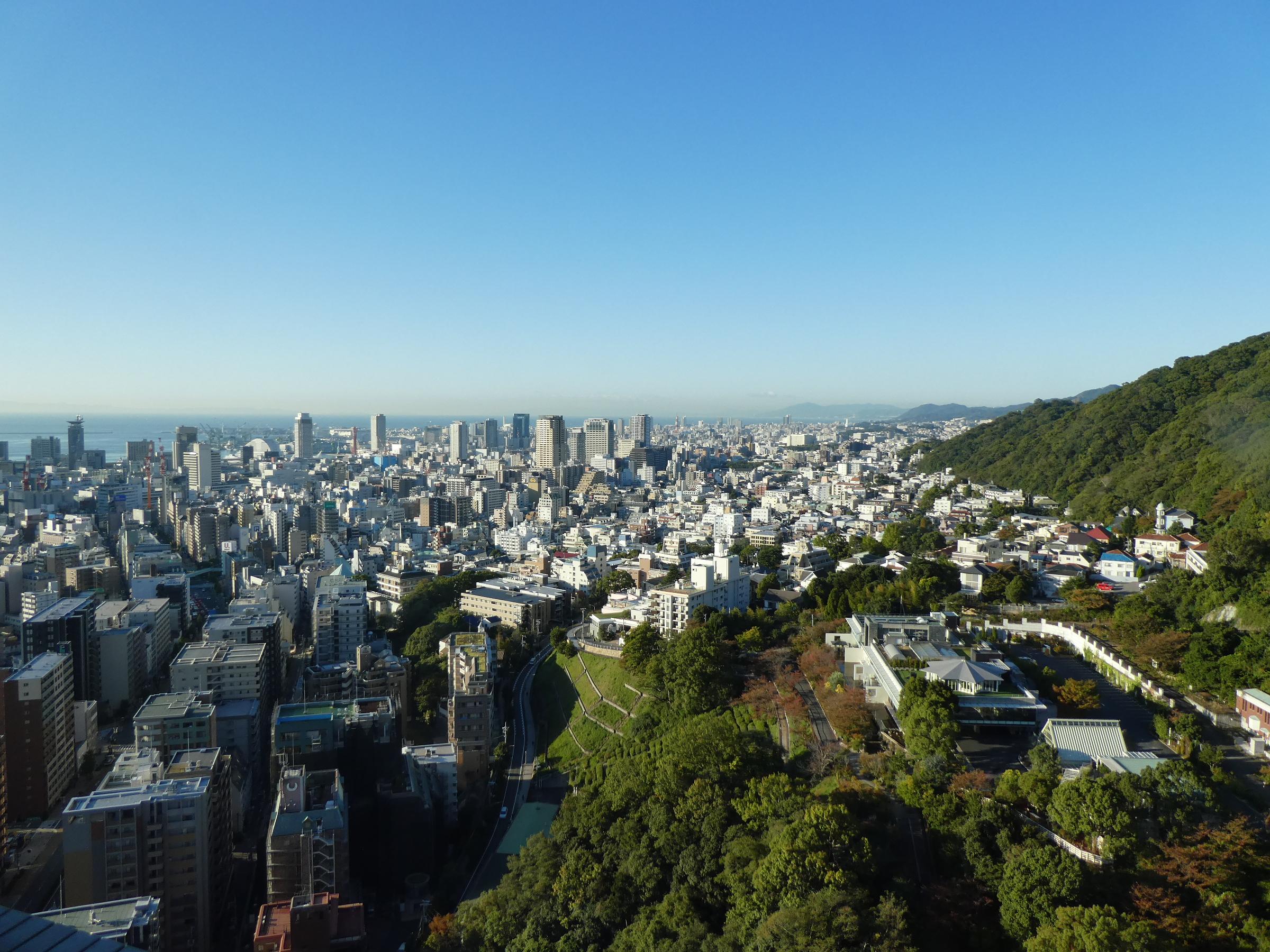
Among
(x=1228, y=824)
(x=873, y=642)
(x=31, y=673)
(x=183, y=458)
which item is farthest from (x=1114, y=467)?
(x=183, y=458)

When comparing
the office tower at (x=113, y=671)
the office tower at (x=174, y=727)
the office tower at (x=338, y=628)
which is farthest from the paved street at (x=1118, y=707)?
the office tower at (x=113, y=671)

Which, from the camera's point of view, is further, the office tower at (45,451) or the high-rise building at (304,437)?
the high-rise building at (304,437)

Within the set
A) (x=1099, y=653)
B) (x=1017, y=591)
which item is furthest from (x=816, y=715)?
(x=1017, y=591)

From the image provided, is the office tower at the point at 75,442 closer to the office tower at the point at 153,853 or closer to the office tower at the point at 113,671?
the office tower at the point at 113,671

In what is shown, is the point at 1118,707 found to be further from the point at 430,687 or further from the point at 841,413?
the point at 841,413

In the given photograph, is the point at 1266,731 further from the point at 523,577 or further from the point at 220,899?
the point at 523,577
